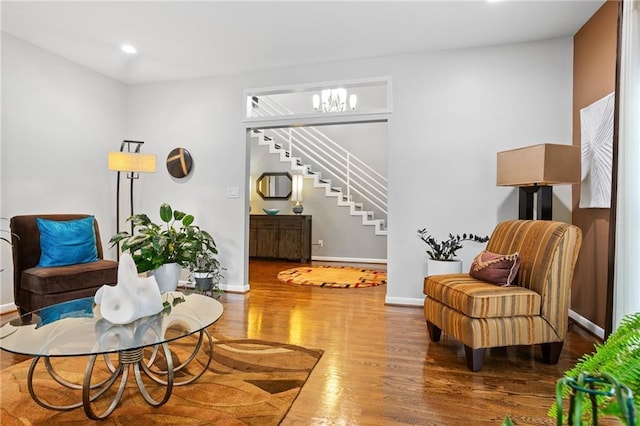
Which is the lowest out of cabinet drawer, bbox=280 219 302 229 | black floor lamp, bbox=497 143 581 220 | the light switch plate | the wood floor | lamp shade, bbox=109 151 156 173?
the wood floor

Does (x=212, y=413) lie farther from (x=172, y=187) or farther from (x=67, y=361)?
(x=172, y=187)

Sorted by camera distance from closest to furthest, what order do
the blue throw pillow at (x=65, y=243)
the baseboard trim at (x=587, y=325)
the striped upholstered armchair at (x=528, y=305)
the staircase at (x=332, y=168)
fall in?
the striped upholstered armchair at (x=528, y=305) < the baseboard trim at (x=587, y=325) < the blue throw pillow at (x=65, y=243) < the staircase at (x=332, y=168)

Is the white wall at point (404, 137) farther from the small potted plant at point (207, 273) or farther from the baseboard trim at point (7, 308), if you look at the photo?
the baseboard trim at point (7, 308)

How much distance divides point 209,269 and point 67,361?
75.2 inches

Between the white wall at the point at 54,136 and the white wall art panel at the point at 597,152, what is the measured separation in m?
5.15

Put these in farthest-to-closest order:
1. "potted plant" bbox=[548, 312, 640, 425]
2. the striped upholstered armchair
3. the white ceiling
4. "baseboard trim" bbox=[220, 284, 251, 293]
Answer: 1. "baseboard trim" bbox=[220, 284, 251, 293]
2. the white ceiling
3. the striped upholstered armchair
4. "potted plant" bbox=[548, 312, 640, 425]

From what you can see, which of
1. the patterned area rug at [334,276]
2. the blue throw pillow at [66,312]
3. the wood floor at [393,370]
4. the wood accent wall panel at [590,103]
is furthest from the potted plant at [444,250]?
the blue throw pillow at [66,312]

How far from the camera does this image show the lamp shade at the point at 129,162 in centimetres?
399

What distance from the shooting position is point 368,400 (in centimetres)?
193

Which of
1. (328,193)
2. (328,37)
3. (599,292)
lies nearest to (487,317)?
(599,292)

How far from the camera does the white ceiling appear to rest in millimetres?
2990

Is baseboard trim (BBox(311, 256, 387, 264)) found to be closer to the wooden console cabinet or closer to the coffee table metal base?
the wooden console cabinet

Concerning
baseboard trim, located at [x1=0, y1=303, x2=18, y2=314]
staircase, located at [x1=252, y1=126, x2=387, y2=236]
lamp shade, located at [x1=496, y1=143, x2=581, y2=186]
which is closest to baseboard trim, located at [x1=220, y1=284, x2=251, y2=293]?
baseboard trim, located at [x1=0, y1=303, x2=18, y2=314]

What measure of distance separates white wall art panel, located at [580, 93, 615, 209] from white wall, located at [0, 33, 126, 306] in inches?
203
